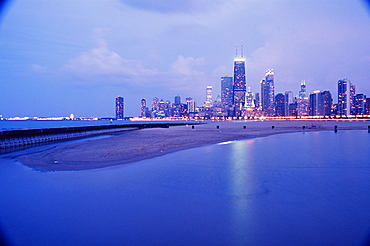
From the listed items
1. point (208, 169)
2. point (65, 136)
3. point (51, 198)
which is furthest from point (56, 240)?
point (65, 136)

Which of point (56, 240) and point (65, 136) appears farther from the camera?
point (65, 136)

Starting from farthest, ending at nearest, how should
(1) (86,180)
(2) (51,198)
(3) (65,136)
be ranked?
(3) (65,136)
(1) (86,180)
(2) (51,198)

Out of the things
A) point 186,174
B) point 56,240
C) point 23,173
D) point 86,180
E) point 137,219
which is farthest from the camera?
point 23,173

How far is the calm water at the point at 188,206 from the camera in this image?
5594mm

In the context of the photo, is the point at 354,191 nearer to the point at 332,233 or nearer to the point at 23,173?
the point at 332,233

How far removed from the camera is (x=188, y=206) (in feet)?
24.3

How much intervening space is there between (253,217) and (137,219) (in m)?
3.35

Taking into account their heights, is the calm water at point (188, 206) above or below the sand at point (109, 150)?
above

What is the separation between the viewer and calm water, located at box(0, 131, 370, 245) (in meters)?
5.59

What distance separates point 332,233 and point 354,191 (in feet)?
13.9

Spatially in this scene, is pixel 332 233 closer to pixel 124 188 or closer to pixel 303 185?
pixel 303 185

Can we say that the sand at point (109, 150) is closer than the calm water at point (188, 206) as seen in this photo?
No

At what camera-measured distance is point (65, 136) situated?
38.8 m

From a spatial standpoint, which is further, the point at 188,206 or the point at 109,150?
the point at 109,150
